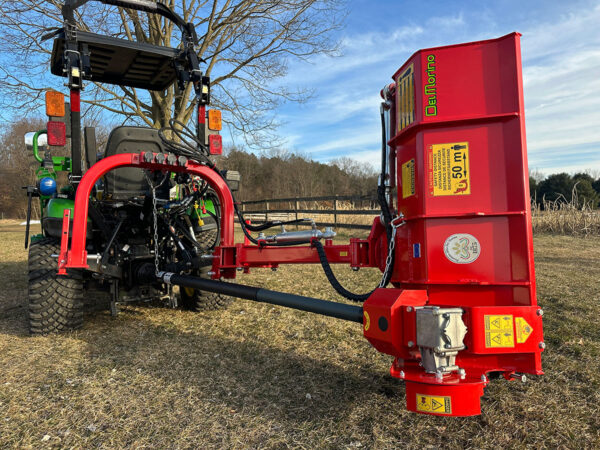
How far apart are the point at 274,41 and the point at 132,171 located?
383 inches

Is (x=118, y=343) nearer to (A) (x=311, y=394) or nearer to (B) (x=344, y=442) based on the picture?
(A) (x=311, y=394)

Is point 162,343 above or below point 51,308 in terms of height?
below

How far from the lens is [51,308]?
145 inches

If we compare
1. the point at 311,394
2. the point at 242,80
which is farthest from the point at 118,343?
the point at 242,80

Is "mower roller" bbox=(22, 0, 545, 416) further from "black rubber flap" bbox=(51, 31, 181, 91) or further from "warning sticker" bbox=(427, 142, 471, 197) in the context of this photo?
"black rubber flap" bbox=(51, 31, 181, 91)

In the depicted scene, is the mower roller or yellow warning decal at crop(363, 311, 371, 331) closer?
the mower roller

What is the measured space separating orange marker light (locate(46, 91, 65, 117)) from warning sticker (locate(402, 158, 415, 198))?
3.09 metres

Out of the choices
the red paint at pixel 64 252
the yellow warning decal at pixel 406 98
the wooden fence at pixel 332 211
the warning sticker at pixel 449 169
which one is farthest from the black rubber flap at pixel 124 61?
the wooden fence at pixel 332 211

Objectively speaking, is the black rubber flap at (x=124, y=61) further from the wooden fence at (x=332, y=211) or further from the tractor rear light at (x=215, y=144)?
the wooden fence at (x=332, y=211)

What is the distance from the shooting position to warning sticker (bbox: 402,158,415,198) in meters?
2.16

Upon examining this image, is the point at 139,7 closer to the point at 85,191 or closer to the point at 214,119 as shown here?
the point at 214,119

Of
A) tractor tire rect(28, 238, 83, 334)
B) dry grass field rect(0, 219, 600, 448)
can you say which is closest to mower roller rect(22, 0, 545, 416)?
dry grass field rect(0, 219, 600, 448)

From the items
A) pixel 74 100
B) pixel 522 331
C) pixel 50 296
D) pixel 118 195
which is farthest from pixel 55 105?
pixel 522 331

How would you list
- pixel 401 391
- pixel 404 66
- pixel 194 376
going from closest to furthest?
pixel 404 66
pixel 401 391
pixel 194 376
